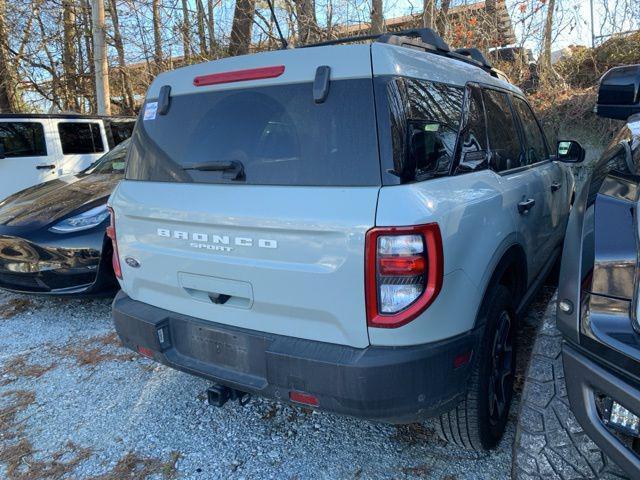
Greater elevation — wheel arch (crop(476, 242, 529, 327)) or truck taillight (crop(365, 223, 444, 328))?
truck taillight (crop(365, 223, 444, 328))

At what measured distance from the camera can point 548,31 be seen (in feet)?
30.3

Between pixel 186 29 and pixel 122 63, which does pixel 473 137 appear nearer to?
pixel 186 29

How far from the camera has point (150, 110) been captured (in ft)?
8.63

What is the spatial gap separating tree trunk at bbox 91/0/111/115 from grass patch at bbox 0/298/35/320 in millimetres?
6799

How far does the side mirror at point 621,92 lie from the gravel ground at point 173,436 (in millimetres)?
1651

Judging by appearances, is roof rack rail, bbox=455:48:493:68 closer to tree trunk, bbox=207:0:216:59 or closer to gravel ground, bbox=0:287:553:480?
gravel ground, bbox=0:287:553:480

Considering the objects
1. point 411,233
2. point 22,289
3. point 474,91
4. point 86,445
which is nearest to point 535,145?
point 474,91

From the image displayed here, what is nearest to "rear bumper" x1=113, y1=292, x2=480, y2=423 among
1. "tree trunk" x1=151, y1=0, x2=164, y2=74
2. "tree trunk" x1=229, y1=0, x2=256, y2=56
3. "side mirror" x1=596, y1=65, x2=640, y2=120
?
"side mirror" x1=596, y1=65, x2=640, y2=120

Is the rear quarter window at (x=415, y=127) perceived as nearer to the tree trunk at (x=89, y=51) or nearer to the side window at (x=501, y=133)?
the side window at (x=501, y=133)

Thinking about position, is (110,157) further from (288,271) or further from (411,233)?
(411,233)

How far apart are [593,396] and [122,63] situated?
1438cm

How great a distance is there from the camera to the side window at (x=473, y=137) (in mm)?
2363

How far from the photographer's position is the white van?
23.5 ft

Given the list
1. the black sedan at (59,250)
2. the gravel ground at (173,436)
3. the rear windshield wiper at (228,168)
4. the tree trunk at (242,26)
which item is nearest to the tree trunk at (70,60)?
the tree trunk at (242,26)
